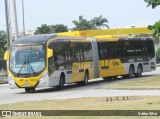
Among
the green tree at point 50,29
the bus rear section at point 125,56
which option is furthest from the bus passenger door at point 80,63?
the green tree at point 50,29

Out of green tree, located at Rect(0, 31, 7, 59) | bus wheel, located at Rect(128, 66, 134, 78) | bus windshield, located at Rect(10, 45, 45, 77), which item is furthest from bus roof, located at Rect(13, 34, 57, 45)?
green tree, located at Rect(0, 31, 7, 59)

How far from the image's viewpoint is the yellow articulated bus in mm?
26188

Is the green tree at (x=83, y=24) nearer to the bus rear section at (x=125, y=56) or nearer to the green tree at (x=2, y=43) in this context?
the green tree at (x=2, y=43)

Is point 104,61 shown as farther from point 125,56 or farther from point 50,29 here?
point 50,29

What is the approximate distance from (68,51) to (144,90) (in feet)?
21.4

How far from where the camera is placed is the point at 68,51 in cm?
2864

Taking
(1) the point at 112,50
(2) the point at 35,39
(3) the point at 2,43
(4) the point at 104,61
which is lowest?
(3) the point at 2,43

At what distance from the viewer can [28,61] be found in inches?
1034

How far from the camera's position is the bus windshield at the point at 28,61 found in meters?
26.2

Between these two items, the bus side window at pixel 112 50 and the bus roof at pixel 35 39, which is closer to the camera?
the bus roof at pixel 35 39

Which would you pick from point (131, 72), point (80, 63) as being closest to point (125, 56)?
point (131, 72)

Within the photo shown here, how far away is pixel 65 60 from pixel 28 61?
251 centimetres

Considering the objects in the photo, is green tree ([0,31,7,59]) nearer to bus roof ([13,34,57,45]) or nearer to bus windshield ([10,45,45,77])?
bus roof ([13,34,57,45])

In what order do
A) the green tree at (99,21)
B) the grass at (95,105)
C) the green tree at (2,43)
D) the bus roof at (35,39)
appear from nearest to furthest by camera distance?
the grass at (95,105), the bus roof at (35,39), the green tree at (2,43), the green tree at (99,21)
